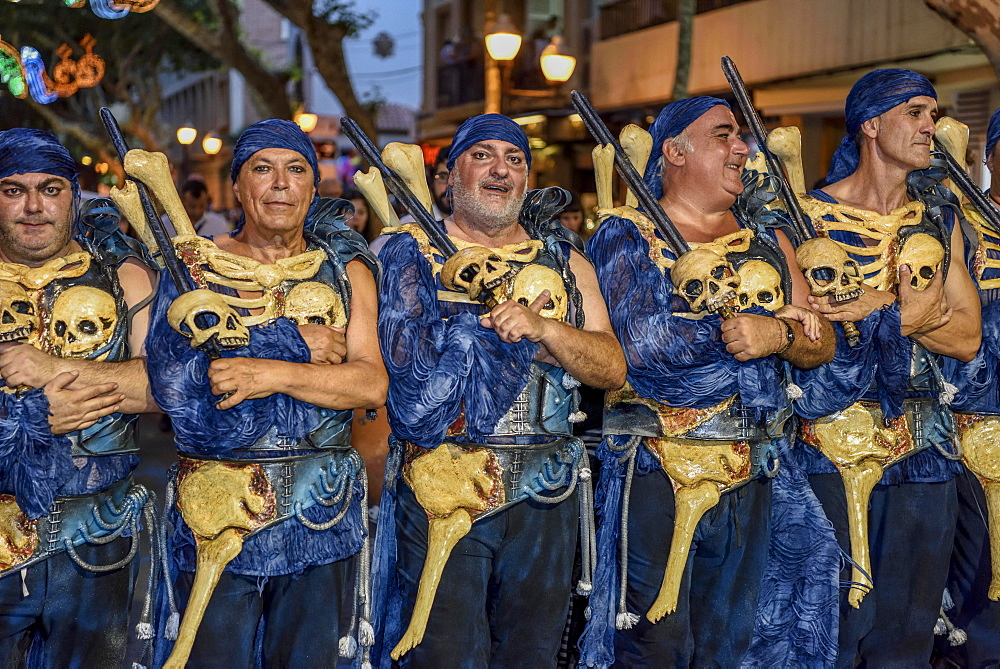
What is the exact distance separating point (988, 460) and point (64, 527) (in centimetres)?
325

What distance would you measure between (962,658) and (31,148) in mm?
3796

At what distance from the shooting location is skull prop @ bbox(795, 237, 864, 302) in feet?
13.7

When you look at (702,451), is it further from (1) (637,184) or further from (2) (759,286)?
(1) (637,184)

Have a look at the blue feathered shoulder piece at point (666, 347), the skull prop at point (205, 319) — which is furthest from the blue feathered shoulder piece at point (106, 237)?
the blue feathered shoulder piece at point (666, 347)

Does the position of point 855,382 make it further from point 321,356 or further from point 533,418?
point 321,356

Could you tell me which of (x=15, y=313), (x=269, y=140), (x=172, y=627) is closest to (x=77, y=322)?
(x=15, y=313)

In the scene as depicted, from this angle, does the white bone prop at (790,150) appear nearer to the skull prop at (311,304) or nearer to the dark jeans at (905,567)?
the dark jeans at (905,567)

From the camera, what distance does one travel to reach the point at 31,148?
3785 mm

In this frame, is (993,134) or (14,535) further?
(993,134)

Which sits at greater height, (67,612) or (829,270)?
(829,270)

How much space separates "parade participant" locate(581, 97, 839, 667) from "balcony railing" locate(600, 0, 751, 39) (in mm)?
13264

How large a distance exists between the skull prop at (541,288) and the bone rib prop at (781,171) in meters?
0.93

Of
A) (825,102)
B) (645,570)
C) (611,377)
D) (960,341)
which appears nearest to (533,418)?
(611,377)

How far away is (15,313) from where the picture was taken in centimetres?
362
